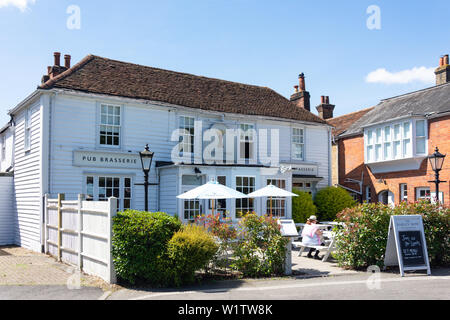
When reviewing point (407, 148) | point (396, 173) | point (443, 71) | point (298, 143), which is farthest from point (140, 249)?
point (443, 71)

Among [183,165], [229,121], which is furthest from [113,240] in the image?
[229,121]

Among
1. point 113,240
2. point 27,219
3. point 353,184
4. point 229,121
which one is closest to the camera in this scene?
point 113,240

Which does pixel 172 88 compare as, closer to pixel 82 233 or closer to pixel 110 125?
pixel 110 125

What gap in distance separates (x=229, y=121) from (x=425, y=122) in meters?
9.76

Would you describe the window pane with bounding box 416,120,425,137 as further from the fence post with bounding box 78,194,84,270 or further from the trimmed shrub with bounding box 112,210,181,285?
the fence post with bounding box 78,194,84,270

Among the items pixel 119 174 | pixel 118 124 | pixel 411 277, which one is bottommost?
pixel 411 277

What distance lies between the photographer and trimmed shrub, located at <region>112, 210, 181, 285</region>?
357 inches

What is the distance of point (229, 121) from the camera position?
2055cm

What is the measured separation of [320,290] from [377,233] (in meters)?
3.20


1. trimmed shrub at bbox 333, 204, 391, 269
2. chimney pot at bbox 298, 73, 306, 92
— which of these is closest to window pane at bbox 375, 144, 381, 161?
chimney pot at bbox 298, 73, 306, 92

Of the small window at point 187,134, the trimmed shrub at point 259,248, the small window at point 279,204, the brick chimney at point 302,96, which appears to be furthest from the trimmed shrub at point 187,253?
the brick chimney at point 302,96

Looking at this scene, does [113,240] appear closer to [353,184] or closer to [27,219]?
[27,219]

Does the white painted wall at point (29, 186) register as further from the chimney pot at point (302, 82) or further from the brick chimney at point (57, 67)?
the chimney pot at point (302, 82)

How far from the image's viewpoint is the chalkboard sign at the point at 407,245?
10.6 m
